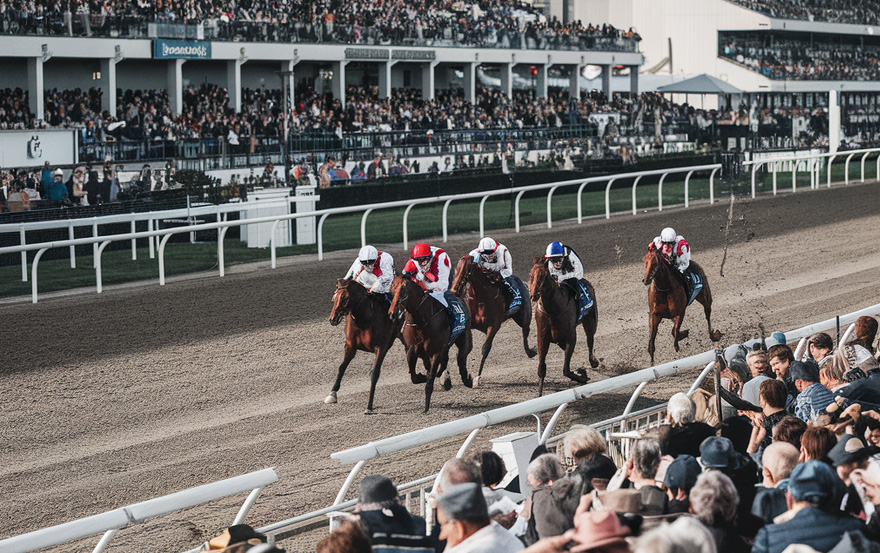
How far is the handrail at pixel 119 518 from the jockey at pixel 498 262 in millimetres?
5150

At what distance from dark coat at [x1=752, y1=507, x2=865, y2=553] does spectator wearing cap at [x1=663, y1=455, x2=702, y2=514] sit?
0.42 metres

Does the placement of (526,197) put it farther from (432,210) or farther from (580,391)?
(580,391)

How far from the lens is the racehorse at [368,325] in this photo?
7945mm

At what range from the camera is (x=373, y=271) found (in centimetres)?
818

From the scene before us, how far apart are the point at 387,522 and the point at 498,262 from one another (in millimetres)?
5714

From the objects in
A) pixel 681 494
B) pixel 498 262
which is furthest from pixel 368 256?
pixel 681 494

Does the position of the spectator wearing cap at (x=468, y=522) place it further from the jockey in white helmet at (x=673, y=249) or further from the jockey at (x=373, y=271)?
the jockey in white helmet at (x=673, y=249)

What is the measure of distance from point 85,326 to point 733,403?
21.4 feet

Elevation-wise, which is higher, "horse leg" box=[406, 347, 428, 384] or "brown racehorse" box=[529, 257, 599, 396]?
"brown racehorse" box=[529, 257, 599, 396]

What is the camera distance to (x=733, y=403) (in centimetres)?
514

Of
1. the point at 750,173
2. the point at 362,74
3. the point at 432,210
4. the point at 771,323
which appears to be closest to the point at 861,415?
the point at 771,323

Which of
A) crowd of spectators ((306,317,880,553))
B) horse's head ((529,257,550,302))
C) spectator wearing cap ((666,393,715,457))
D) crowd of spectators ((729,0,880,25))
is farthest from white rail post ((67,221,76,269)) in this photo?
crowd of spectators ((729,0,880,25))

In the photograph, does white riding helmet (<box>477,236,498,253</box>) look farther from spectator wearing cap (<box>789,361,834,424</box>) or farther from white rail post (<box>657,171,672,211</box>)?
white rail post (<box>657,171,672,211</box>)

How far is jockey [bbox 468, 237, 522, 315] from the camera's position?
8961mm
